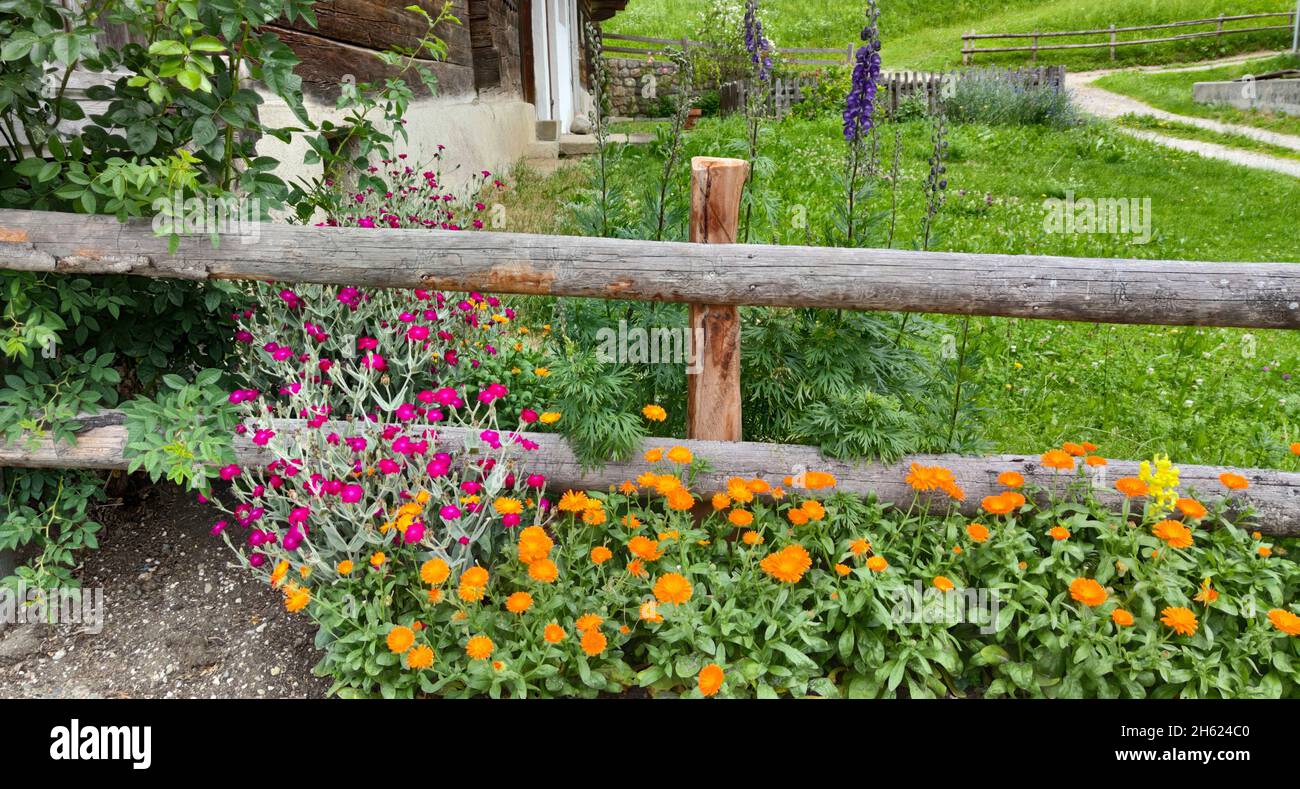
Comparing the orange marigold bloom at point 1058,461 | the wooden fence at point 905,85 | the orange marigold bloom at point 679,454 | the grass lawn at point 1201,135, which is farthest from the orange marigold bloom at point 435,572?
the grass lawn at point 1201,135

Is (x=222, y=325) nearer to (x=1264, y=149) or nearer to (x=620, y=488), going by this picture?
(x=620, y=488)

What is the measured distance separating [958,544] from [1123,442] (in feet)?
5.75

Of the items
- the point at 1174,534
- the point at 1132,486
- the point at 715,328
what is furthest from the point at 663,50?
the point at 1174,534

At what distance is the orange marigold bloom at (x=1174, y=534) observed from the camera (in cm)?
245

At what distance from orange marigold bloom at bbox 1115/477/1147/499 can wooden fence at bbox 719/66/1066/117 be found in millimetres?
12658

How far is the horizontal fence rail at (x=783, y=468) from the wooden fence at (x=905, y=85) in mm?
12415

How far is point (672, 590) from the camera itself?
7.70ft

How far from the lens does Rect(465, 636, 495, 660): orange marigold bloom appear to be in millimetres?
2219

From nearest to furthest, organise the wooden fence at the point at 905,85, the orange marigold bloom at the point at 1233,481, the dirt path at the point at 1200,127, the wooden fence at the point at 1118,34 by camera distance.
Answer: the orange marigold bloom at the point at 1233,481 < the dirt path at the point at 1200,127 < the wooden fence at the point at 905,85 < the wooden fence at the point at 1118,34

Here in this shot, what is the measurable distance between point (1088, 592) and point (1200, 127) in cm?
1581

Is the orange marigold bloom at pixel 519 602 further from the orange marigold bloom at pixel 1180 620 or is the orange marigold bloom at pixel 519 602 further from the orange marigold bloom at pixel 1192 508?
the orange marigold bloom at pixel 1192 508

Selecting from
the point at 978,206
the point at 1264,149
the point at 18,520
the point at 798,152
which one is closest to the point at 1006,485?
the point at 18,520

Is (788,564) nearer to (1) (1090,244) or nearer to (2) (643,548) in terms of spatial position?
(2) (643,548)
